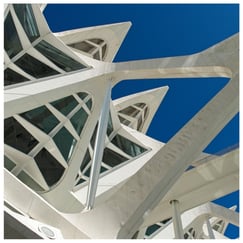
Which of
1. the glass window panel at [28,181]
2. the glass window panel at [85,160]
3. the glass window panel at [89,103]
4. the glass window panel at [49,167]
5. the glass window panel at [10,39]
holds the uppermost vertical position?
the glass window panel at [10,39]

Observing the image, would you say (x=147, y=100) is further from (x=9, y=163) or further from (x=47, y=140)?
(x=9, y=163)

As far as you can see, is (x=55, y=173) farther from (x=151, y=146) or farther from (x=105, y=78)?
(x=151, y=146)

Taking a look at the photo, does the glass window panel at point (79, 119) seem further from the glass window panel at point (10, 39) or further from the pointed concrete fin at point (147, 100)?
the pointed concrete fin at point (147, 100)

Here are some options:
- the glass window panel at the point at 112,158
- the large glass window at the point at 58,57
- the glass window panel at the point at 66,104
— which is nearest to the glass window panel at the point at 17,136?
the glass window panel at the point at 66,104

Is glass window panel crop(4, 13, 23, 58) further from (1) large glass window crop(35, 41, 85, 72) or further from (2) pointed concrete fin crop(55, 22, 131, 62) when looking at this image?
(2) pointed concrete fin crop(55, 22, 131, 62)

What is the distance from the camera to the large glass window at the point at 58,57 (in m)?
18.3

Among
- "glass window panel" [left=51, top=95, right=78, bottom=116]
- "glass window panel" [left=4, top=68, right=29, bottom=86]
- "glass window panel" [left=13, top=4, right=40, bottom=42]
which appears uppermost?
"glass window panel" [left=13, top=4, right=40, bottom=42]

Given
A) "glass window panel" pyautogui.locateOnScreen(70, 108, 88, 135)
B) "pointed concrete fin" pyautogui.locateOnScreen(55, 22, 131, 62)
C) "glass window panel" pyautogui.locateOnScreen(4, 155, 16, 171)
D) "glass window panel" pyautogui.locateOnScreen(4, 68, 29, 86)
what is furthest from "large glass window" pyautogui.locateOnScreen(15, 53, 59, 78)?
"pointed concrete fin" pyautogui.locateOnScreen(55, 22, 131, 62)

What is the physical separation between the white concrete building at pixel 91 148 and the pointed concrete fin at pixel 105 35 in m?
0.09

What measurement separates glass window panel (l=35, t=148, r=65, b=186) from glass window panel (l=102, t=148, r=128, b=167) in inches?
218

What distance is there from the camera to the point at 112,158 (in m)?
22.0

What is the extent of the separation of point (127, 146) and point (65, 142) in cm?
810

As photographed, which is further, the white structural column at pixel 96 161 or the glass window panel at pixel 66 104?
the glass window panel at pixel 66 104

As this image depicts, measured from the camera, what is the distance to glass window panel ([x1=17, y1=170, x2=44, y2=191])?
14175mm
